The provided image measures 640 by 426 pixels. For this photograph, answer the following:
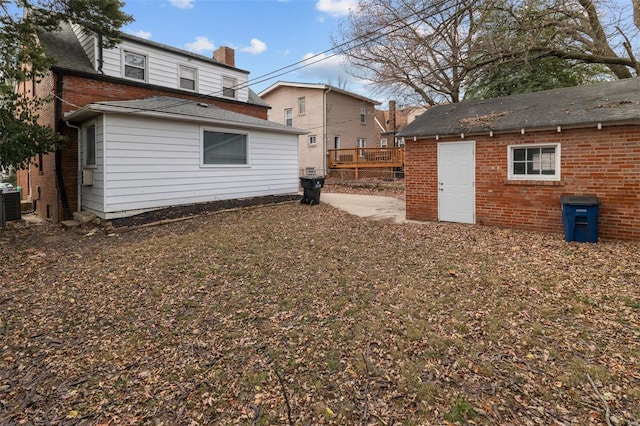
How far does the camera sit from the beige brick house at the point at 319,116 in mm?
23688

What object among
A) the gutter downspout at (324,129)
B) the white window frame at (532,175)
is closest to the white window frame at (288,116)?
the gutter downspout at (324,129)

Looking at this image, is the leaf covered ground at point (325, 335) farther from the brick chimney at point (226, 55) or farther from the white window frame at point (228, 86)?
the brick chimney at point (226, 55)

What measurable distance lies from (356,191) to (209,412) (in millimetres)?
15942

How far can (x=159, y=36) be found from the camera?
1288cm

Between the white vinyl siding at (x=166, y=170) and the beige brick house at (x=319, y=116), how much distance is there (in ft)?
37.4

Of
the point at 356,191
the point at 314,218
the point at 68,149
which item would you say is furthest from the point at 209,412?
the point at 356,191

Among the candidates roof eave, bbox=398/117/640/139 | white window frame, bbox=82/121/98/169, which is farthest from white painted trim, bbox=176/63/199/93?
roof eave, bbox=398/117/640/139

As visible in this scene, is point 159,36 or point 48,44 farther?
point 159,36

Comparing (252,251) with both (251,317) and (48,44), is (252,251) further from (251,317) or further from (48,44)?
(48,44)

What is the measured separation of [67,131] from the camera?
394 inches

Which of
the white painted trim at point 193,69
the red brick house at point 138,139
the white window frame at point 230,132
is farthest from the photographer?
the white painted trim at point 193,69

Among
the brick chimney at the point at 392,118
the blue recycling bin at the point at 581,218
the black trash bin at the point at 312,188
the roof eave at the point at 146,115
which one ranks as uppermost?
the brick chimney at the point at 392,118

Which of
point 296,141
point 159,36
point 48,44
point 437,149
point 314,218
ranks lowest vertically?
point 314,218

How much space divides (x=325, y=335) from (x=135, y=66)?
12567mm
